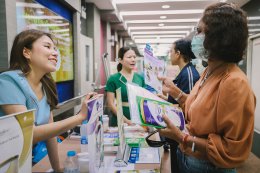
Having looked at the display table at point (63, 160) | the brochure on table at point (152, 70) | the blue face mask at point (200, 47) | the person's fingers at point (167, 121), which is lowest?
the display table at point (63, 160)

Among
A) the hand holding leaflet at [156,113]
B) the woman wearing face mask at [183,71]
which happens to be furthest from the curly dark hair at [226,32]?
the woman wearing face mask at [183,71]

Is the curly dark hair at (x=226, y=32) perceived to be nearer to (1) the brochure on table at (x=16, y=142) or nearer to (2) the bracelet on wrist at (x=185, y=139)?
(2) the bracelet on wrist at (x=185, y=139)

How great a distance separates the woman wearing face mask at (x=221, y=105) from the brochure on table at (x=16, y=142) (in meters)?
0.62

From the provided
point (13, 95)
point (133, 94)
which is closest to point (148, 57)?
point (133, 94)

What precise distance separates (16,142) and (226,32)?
3.14 ft

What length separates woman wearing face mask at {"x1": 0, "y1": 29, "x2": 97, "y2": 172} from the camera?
125cm

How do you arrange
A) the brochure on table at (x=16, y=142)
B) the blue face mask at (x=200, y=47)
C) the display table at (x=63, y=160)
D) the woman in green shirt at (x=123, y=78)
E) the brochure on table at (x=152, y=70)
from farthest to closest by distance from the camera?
the woman in green shirt at (x=123, y=78) < the brochure on table at (x=152, y=70) < the display table at (x=63, y=160) < the blue face mask at (x=200, y=47) < the brochure on table at (x=16, y=142)

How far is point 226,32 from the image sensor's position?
1.05m

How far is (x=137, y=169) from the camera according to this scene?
4.45 feet

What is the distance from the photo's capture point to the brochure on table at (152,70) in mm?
1688

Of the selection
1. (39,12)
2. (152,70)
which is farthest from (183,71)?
(39,12)

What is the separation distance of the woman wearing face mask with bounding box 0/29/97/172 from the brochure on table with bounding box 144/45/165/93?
51 centimetres

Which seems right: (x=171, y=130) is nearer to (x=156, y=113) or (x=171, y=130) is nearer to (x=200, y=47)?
(x=156, y=113)

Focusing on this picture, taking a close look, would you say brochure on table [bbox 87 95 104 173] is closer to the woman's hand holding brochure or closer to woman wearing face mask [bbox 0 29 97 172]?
woman wearing face mask [bbox 0 29 97 172]
